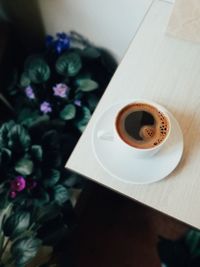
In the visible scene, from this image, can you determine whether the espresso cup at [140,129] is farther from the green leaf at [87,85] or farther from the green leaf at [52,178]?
the green leaf at [87,85]

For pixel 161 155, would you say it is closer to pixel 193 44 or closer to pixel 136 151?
pixel 136 151

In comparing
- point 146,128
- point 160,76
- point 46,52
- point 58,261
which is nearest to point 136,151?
point 146,128

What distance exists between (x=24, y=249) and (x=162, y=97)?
462 millimetres

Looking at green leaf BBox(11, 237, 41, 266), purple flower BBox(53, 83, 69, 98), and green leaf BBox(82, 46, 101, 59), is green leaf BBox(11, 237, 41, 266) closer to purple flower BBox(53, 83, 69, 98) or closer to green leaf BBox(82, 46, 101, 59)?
purple flower BBox(53, 83, 69, 98)

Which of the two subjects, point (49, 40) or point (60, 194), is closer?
point (60, 194)

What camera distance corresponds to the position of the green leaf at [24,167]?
75 centimetres

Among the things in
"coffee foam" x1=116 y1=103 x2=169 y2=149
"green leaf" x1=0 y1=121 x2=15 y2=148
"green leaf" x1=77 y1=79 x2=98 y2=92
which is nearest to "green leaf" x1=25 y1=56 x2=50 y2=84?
"green leaf" x1=77 y1=79 x2=98 y2=92

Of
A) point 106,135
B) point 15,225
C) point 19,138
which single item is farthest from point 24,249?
point 106,135

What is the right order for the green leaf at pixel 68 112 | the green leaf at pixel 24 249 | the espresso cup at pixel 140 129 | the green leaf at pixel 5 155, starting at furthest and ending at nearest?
the green leaf at pixel 68 112
the green leaf at pixel 5 155
the green leaf at pixel 24 249
the espresso cup at pixel 140 129

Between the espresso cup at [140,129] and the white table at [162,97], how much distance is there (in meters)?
0.05

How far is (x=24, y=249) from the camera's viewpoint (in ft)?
2.21

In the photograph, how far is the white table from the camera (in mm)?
450

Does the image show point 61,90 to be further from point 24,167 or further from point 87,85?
point 24,167

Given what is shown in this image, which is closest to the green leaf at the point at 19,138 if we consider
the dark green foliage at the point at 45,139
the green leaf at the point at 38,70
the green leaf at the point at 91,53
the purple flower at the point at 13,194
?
the dark green foliage at the point at 45,139
